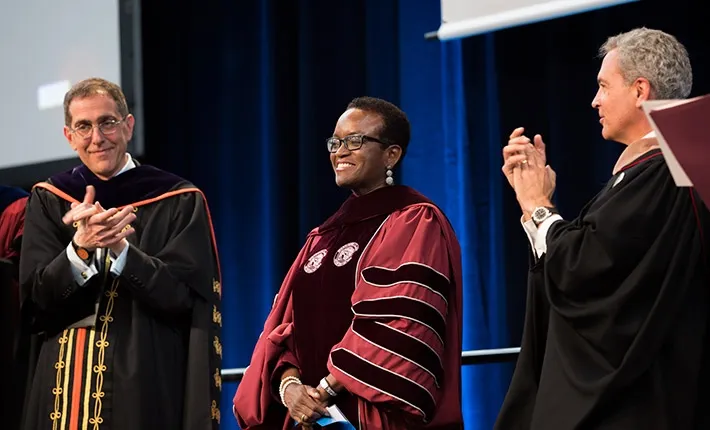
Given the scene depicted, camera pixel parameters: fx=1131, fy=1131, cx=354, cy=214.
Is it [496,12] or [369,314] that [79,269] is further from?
[496,12]

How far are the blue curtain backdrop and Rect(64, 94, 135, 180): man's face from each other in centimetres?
167

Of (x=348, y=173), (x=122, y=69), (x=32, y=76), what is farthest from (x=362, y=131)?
(x=32, y=76)

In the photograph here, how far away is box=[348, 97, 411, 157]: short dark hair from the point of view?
3641 millimetres

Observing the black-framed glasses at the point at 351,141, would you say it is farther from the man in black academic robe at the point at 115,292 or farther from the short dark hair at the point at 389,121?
the man in black academic robe at the point at 115,292

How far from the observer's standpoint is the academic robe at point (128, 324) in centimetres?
347

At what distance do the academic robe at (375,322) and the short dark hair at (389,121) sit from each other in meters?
0.16

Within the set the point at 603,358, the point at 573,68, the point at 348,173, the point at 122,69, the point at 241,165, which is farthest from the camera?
the point at 241,165

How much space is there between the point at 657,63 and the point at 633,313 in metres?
0.68

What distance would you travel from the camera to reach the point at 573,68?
4.68 meters

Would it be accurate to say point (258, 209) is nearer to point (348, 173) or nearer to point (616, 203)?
point (348, 173)

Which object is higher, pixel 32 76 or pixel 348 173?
pixel 32 76

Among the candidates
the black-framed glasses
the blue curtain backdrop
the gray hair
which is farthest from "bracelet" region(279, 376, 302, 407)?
the blue curtain backdrop

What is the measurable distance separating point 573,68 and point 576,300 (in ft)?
7.05

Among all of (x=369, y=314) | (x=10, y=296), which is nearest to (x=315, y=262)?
(x=369, y=314)
